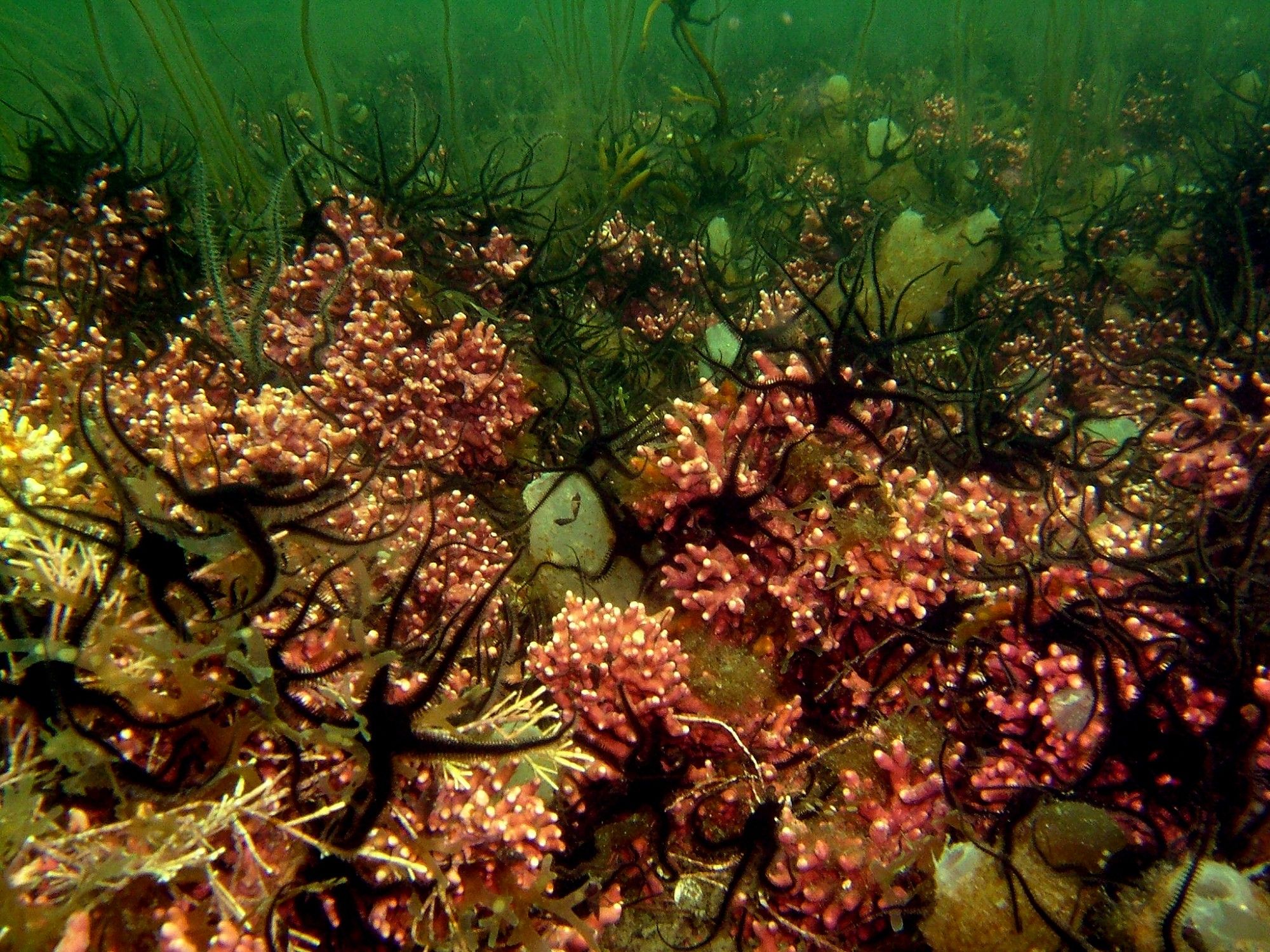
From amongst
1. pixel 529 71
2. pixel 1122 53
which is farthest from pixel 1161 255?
pixel 529 71

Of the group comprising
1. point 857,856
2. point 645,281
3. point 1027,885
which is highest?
point 645,281

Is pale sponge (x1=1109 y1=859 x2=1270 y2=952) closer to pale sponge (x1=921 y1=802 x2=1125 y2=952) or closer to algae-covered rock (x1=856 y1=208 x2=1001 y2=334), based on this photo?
pale sponge (x1=921 y1=802 x2=1125 y2=952)

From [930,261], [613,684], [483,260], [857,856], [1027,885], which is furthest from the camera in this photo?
[930,261]

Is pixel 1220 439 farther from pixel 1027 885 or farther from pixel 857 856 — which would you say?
pixel 857 856

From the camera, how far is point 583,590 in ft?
10.5

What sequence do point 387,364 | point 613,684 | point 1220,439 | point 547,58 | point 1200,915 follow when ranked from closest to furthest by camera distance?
point 1200,915, point 613,684, point 1220,439, point 387,364, point 547,58

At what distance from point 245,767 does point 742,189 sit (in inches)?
302

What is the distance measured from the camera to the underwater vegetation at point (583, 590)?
194 centimetres

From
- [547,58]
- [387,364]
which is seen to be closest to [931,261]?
[387,364]

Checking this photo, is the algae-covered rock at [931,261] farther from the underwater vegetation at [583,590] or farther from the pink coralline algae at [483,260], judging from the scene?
the pink coralline algae at [483,260]

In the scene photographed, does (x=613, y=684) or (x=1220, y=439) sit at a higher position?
(x=1220, y=439)

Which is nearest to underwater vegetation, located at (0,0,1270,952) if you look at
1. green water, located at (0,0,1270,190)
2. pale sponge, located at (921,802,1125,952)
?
pale sponge, located at (921,802,1125,952)

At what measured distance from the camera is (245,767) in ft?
6.10

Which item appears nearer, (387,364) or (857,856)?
(857,856)
